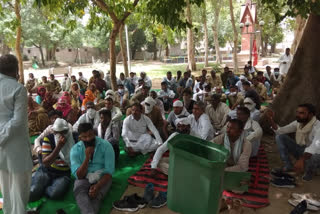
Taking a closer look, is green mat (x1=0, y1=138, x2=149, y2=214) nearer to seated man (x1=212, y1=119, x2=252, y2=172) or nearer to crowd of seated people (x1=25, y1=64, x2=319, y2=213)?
crowd of seated people (x1=25, y1=64, x2=319, y2=213)

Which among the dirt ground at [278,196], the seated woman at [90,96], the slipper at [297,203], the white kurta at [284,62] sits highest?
the white kurta at [284,62]

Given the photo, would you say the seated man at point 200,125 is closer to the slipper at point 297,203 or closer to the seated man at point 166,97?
the slipper at point 297,203

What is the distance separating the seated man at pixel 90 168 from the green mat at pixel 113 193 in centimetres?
18

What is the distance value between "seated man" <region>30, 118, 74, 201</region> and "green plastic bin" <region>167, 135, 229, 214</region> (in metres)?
1.86

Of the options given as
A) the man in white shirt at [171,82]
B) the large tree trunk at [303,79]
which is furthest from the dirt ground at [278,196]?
the man in white shirt at [171,82]

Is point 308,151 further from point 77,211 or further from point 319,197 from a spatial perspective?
point 77,211

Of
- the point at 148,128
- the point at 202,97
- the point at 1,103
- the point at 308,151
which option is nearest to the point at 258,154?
the point at 308,151

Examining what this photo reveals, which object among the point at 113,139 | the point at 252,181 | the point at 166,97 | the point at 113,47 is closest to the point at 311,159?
the point at 252,181

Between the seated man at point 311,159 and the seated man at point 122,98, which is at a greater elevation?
the seated man at point 122,98

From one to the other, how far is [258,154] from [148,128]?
2041 millimetres

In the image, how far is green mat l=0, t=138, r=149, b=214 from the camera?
3096 millimetres

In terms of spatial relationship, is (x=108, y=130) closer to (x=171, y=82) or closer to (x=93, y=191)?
(x=93, y=191)

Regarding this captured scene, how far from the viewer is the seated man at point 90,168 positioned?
2.91 m

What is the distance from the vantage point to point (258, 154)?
4531mm
